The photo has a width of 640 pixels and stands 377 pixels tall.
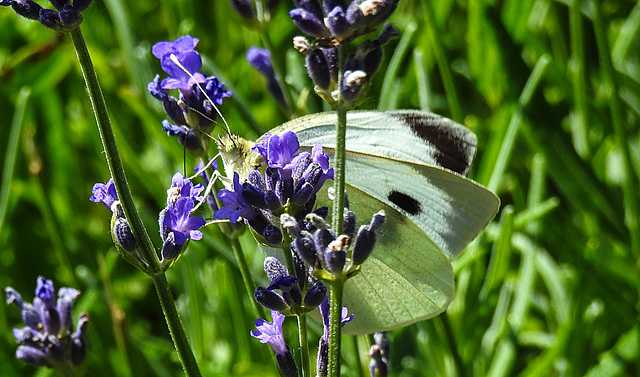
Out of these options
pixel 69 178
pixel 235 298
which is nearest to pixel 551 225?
pixel 235 298

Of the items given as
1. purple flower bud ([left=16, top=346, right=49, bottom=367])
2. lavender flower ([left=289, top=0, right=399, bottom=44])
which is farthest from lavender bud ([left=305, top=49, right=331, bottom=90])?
purple flower bud ([left=16, top=346, right=49, bottom=367])

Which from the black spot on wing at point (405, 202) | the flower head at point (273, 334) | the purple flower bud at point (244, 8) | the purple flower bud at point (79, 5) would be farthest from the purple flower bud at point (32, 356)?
the purple flower bud at point (244, 8)

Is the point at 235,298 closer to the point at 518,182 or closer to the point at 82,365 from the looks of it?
the point at 82,365

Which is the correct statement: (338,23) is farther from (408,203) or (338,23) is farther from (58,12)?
(408,203)

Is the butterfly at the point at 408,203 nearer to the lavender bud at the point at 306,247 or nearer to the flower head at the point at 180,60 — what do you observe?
the flower head at the point at 180,60

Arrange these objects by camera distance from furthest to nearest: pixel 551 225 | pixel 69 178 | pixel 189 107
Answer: pixel 69 178
pixel 551 225
pixel 189 107

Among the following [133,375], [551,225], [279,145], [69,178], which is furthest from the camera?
[69,178]

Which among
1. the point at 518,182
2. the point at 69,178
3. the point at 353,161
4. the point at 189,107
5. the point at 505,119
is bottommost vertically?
the point at 518,182
